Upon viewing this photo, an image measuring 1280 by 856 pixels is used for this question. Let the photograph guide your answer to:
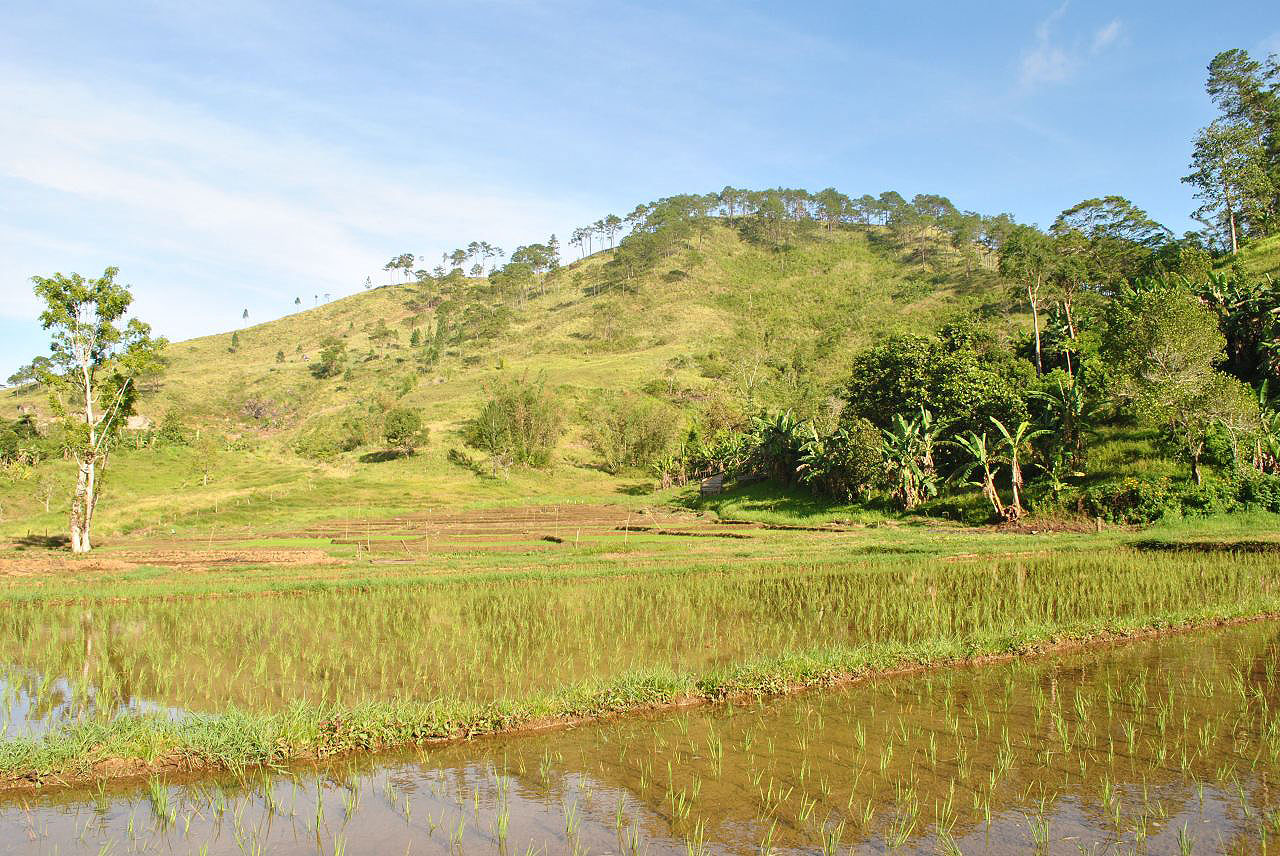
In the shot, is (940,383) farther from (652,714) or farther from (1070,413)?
(652,714)

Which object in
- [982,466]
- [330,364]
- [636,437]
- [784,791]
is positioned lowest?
[784,791]

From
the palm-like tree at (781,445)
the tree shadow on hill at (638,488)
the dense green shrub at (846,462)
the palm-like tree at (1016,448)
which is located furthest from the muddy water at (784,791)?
the tree shadow on hill at (638,488)

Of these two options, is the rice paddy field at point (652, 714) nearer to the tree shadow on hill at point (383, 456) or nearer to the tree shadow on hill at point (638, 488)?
the tree shadow on hill at point (638, 488)

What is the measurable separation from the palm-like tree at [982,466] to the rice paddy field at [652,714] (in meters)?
11.2

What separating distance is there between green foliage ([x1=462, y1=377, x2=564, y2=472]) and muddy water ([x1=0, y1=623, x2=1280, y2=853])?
51.4 metres

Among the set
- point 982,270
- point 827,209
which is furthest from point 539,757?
point 827,209

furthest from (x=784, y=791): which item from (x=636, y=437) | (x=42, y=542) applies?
(x=636, y=437)

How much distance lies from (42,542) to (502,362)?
6241cm

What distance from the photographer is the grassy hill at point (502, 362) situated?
48281 millimetres

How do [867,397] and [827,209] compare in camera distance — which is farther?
[827,209]

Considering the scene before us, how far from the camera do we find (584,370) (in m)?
87.8

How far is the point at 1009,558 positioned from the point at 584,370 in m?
69.5

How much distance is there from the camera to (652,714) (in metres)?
8.92

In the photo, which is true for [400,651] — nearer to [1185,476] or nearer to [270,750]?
[270,750]
